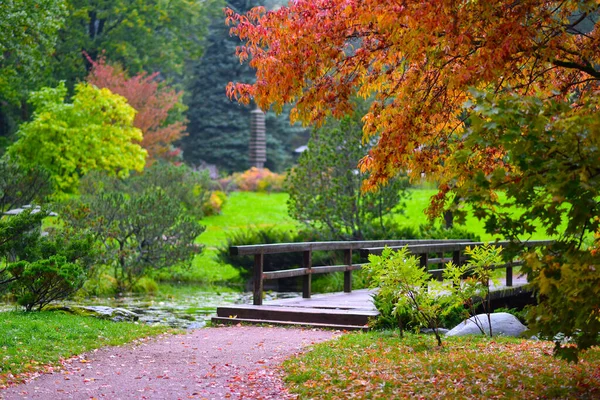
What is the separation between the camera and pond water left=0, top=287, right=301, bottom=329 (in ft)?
44.6

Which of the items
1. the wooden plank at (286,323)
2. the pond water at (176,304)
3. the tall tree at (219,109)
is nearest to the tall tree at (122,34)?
the tall tree at (219,109)

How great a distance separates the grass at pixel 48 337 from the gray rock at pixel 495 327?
4120 mm

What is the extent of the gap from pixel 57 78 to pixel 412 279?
3432cm

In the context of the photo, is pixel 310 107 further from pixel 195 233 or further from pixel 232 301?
pixel 195 233

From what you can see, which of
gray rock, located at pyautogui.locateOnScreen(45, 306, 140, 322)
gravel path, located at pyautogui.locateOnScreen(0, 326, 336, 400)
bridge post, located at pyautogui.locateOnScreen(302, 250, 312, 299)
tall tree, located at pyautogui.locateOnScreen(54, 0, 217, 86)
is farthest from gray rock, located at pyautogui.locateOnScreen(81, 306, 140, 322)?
tall tree, located at pyautogui.locateOnScreen(54, 0, 217, 86)

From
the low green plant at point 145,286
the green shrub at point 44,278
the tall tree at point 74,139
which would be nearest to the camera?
the green shrub at point 44,278

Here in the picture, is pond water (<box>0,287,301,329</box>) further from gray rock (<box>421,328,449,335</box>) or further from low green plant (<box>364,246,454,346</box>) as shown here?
low green plant (<box>364,246,454,346</box>)

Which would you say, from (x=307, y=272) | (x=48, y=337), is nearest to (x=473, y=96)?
(x=48, y=337)

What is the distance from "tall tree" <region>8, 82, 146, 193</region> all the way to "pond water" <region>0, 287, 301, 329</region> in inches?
301

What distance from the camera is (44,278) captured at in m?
10.9

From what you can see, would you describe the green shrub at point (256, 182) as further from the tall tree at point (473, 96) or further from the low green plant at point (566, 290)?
the low green plant at point (566, 290)

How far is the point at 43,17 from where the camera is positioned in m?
21.7

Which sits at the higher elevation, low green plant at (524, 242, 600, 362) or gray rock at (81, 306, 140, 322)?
low green plant at (524, 242, 600, 362)

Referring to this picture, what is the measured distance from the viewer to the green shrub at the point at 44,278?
10.9m
